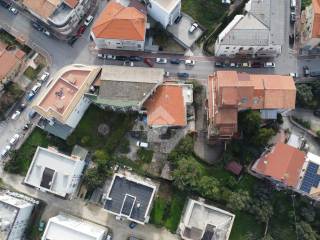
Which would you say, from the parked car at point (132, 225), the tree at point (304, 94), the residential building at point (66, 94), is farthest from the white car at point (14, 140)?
the tree at point (304, 94)

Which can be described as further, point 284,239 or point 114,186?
point 284,239

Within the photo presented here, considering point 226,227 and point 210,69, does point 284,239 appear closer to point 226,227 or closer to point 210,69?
point 226,227

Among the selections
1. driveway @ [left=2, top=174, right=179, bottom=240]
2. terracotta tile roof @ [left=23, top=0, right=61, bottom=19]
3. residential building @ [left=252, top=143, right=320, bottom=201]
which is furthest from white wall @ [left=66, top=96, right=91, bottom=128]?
residential building @ [left=252, top=143, right=320, bottom=201]

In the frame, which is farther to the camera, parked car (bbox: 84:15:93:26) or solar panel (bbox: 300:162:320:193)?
parked car (bbox: 84:15:93:26)

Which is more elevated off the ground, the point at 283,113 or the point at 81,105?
the point at 283,113

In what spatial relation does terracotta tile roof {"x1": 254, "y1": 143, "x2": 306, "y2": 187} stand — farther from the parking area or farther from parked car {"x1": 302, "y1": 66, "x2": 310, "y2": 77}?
the parking area

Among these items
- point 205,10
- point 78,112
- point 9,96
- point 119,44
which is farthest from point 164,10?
point 9,96

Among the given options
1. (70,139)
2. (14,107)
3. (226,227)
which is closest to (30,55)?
(14,107)
